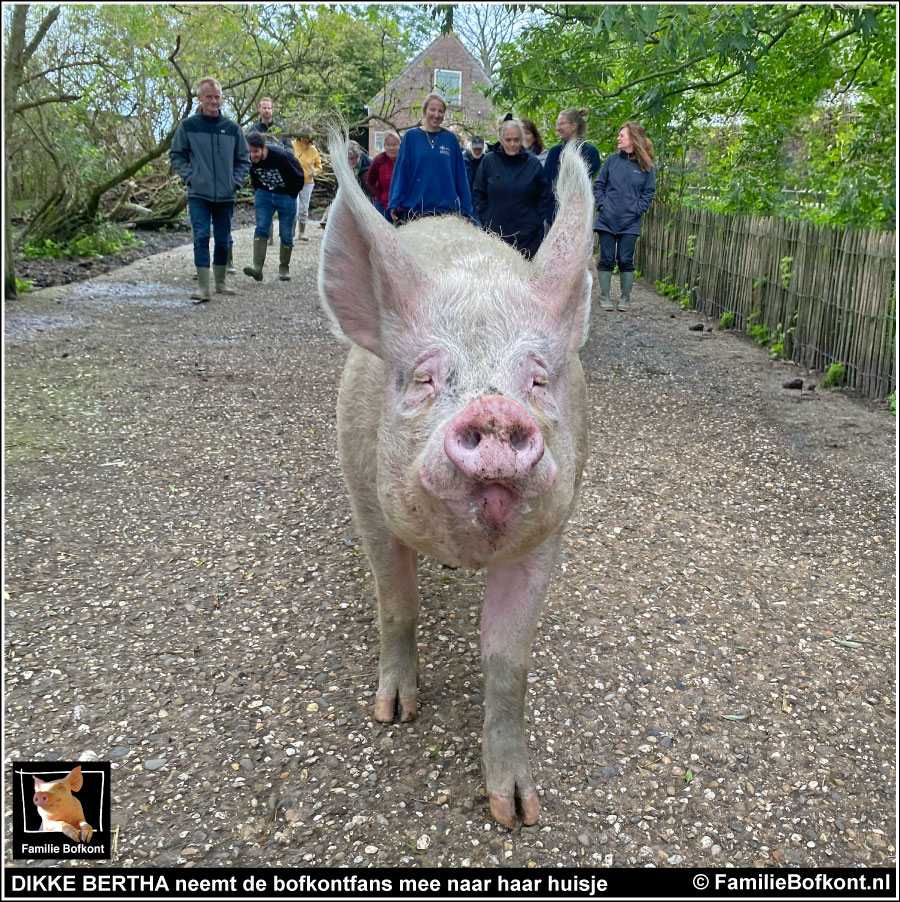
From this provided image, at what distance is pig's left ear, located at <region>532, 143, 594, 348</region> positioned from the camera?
8.10 ft

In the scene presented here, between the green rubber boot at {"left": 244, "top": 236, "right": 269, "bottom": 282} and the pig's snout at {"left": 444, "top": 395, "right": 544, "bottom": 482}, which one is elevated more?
the green rubber boot at {"left": 244, "top": 236, "right": 269, "bottom": 282}

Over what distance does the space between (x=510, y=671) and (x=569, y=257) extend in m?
1.46

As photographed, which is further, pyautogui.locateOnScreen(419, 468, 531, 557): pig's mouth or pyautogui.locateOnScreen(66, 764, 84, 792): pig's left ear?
pyautogui.locateOnScreen(66, 764, 84, 792): pig's left ear

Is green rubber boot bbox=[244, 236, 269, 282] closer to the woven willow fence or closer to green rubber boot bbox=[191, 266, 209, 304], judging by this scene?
green rubber boot bbox=[191, 266, 209, 304]

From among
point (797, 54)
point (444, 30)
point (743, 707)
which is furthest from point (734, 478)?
point (797, 54)

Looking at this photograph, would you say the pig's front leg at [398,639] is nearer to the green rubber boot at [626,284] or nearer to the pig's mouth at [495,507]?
the pig's mouth at [495,507]

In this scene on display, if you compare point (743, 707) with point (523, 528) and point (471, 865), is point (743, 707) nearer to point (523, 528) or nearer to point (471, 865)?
point (471, 865)

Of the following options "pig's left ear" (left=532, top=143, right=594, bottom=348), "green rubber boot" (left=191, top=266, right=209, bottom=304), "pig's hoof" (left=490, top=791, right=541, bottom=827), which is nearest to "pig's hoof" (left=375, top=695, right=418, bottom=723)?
"pig's hoof" (left=490, top=791, right=541, bottom=827)

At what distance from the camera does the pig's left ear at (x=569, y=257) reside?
97.2 inches

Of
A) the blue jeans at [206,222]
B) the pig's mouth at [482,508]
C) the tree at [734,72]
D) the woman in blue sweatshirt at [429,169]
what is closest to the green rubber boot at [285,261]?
the blue jeans at [206,222]

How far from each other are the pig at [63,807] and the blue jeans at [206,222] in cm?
817

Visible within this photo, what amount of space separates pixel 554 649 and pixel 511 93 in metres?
5.72

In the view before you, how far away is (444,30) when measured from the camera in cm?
530

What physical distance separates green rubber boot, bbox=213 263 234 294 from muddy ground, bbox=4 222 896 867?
15.3ft
